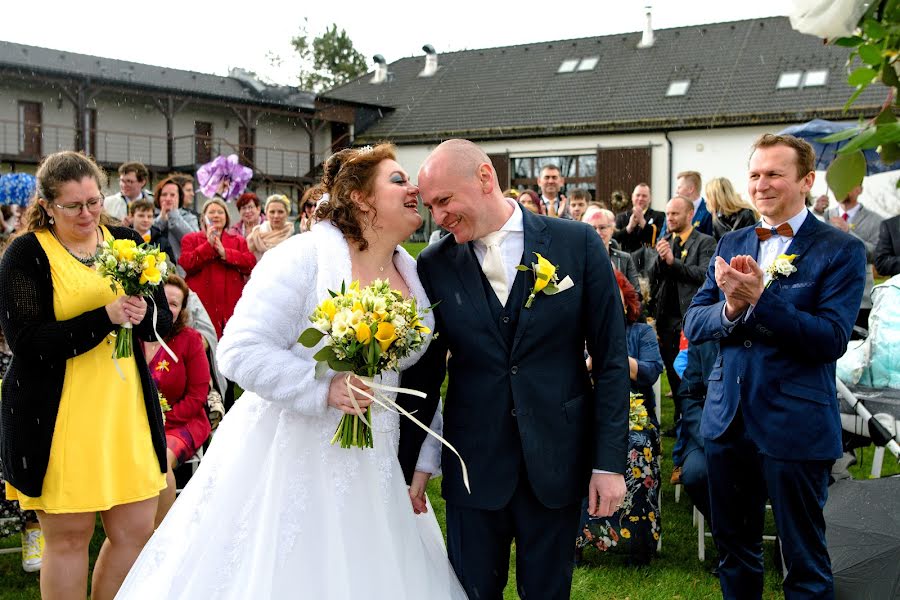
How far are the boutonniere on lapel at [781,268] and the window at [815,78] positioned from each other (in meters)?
28.0

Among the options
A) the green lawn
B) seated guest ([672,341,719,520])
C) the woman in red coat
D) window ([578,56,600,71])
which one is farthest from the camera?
window ([578,56,600,71])

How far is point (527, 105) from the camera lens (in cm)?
3388

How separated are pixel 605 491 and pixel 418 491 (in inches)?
28.9

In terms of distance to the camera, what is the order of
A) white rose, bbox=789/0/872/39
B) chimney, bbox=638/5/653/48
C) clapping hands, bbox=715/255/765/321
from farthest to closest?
1. chimney, bbox=638/5/653/48
2. clapping hands, bbox=715/255/765/321
3. white rose, bbox=789/0/872/39

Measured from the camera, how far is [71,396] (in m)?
3.83

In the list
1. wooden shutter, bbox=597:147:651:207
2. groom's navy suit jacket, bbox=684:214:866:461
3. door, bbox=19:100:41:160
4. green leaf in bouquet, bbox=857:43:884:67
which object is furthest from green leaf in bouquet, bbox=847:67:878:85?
door, bbox=19:100:41:160

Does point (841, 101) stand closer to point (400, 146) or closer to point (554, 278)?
point (400, 146)

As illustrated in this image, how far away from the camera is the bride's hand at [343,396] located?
118 inches

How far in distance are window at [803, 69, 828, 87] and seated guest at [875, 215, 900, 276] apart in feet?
73.5

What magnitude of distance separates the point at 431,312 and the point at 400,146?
32.4m

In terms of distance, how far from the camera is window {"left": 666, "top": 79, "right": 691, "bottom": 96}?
103 ft

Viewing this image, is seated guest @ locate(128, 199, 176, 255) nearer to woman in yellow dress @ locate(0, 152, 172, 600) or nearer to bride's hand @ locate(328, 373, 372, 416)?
woman in yellow dress @ locate(0, 152, 172, 600)

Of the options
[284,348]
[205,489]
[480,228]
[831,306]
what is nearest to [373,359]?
[284,348]

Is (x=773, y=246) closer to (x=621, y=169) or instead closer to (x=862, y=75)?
(x=862, y=75)
